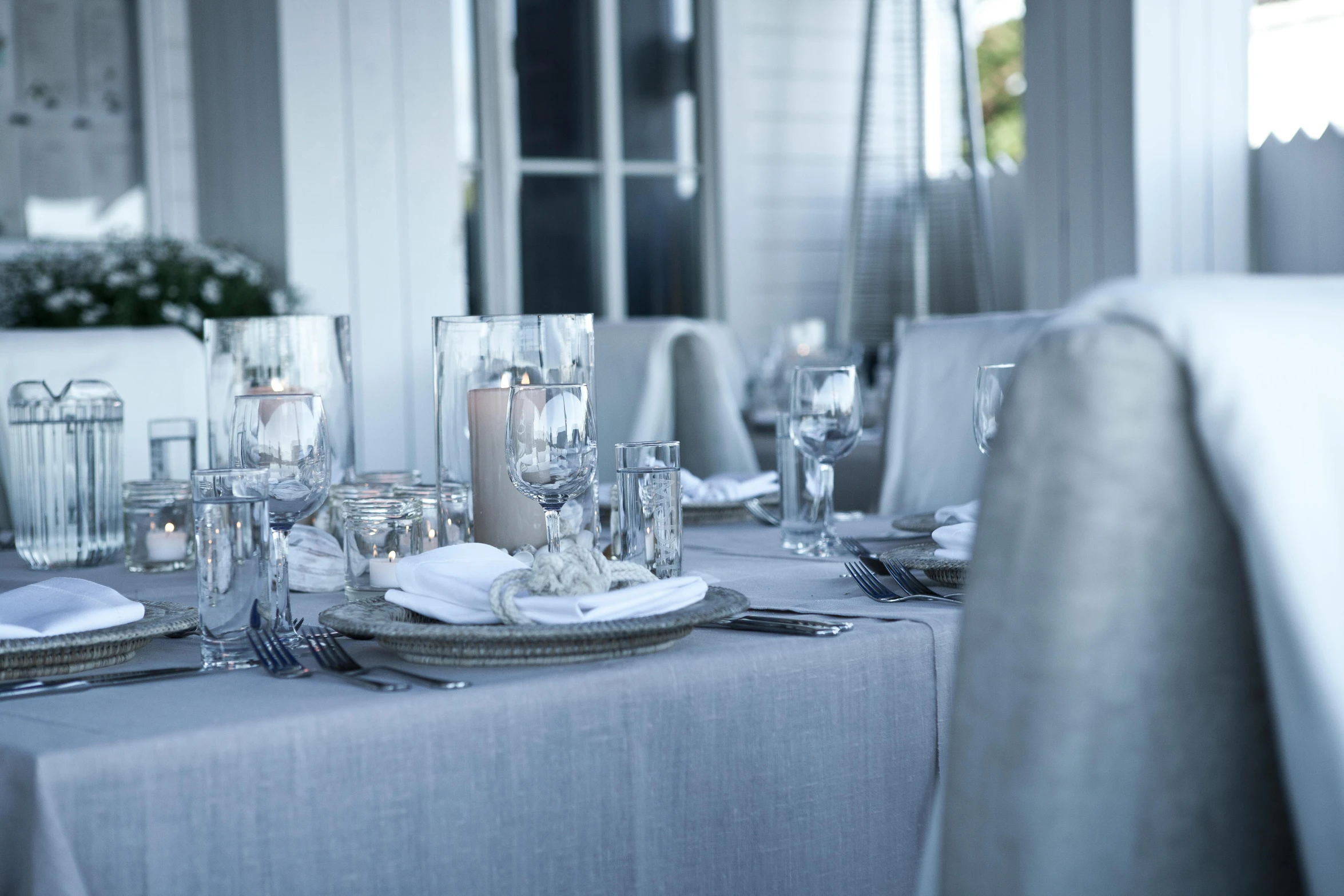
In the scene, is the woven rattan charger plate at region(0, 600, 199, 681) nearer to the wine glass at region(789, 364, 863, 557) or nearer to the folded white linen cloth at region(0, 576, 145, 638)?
the folded white linen cloth at region(0, 576, 145, 638)

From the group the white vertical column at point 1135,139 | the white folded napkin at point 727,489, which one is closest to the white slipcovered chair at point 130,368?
the white folded napkin at point 727,489

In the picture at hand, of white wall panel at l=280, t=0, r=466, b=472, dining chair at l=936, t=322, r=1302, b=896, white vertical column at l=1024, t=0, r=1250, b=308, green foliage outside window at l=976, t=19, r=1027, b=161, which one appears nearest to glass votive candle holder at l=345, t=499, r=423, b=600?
dining chair at l=936, t=322, r=1302, b=896

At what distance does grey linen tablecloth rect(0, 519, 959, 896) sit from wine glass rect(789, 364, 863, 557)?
0.39 meters

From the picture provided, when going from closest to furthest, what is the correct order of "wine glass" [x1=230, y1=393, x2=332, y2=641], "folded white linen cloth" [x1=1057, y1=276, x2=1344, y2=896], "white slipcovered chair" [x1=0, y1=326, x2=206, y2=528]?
"folded white linen cloth" [x1=1057, y1=276, x2=1344, y2=896] < "wine glass" [x1=230, y1=393, x2=332, y2=641] < "white slipcovered chair" [x1=0, y1=326, x2=206, y2=528]

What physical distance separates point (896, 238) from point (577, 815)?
229 inches

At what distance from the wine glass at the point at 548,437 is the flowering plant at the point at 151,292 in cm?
302

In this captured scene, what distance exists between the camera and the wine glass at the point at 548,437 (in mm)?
1071

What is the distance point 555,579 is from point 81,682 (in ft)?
0.95

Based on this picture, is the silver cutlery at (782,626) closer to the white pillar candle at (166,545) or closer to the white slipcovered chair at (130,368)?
the white pillar candle at (166,545)

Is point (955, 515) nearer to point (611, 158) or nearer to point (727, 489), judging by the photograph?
point (727, 489)

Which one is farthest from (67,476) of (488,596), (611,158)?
(611,158)

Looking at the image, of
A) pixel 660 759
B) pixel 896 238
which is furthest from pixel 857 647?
pixel 896 238

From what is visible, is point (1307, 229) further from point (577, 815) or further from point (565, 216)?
point (577, 815)

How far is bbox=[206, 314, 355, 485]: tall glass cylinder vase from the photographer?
5.03 feet
